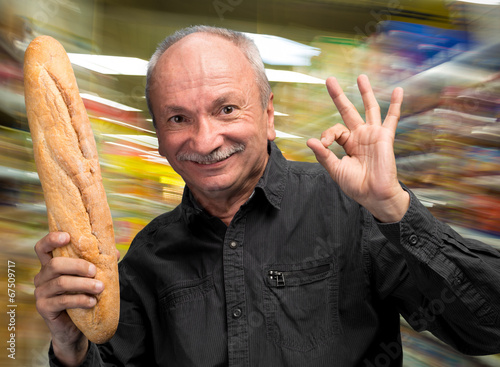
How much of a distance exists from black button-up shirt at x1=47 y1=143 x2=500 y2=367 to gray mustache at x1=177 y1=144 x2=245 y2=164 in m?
0.16

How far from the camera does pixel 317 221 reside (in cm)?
142

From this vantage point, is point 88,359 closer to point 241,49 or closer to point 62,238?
point 62,238

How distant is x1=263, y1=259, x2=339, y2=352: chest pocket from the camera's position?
1.31 m

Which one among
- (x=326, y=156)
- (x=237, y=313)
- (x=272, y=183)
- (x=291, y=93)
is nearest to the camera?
(x=326, y=156)

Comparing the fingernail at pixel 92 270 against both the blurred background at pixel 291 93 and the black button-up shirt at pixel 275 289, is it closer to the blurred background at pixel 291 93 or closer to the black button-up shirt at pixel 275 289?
the black button-up shirt at pixel 275 289

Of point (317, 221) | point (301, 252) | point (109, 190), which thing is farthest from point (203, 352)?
point (109, 190)

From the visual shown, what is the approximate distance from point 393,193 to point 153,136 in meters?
1.76

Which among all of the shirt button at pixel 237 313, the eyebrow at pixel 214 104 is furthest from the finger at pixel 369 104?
the shirt button at pixel 237 313

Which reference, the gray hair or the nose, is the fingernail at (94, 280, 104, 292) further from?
the gray hair

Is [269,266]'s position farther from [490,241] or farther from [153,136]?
[153,136]

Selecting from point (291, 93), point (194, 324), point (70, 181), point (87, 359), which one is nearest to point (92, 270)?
point (70, 181)

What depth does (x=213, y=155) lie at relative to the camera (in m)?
1.33

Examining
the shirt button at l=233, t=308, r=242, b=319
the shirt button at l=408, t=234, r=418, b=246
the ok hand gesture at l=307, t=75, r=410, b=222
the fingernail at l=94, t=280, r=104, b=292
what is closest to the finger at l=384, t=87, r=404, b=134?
the ok hand gesture at l=307, t=75, r=410, b=222

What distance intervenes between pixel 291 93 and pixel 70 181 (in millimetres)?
1557
